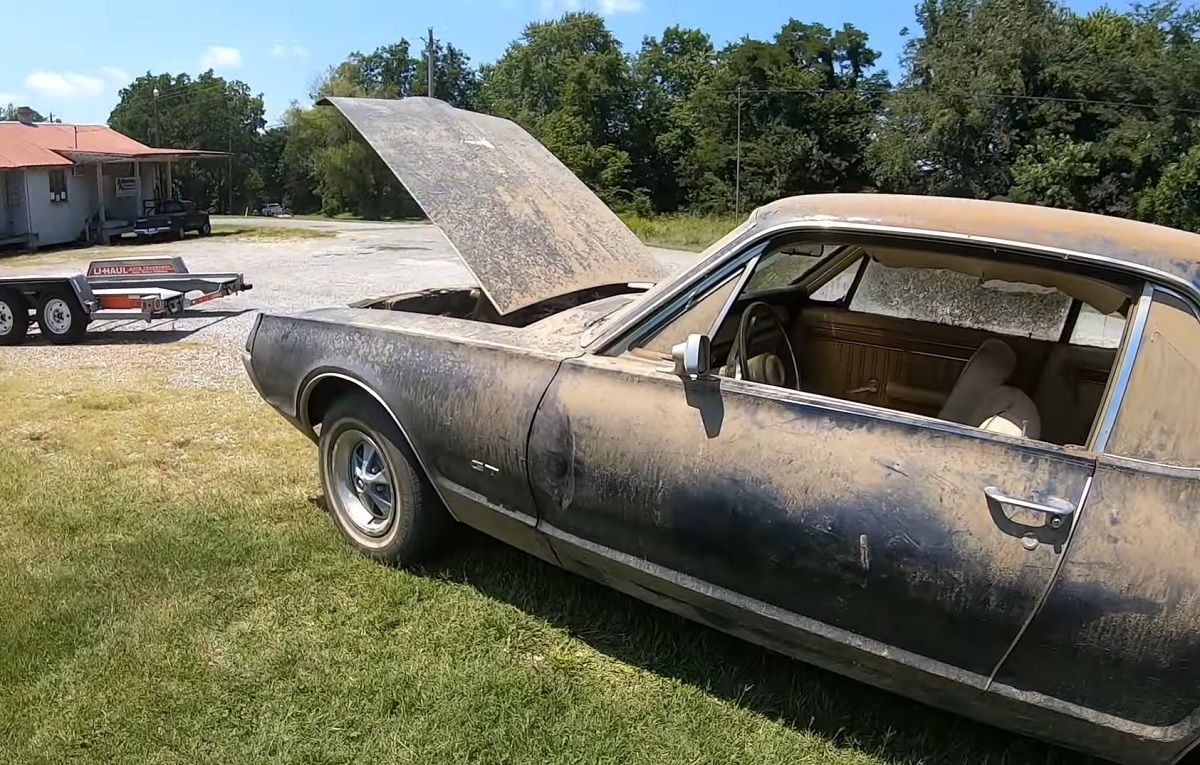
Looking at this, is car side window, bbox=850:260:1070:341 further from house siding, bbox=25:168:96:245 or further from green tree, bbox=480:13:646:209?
green tree, bbox=480:13:646:209

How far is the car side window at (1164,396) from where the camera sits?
226cm

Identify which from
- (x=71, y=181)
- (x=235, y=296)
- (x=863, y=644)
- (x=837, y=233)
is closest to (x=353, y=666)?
(x=863, y=644)

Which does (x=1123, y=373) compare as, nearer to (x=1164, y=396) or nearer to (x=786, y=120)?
(x=1164, y=396)

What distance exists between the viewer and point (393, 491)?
3887 millimetres

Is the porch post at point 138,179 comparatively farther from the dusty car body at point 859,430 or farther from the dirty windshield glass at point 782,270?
the dirty windshield glass at point 782,270

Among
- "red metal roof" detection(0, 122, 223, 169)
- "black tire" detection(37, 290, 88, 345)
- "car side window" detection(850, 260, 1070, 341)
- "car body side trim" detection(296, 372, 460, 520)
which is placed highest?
"red metal roof" detection(0, 122, 223, 169)

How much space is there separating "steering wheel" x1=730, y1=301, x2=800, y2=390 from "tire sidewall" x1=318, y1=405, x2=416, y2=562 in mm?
1449

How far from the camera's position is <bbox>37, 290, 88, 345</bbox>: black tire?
9273mm

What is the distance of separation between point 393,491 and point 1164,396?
2.82 metres

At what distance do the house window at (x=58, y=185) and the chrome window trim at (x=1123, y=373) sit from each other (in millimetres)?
29018

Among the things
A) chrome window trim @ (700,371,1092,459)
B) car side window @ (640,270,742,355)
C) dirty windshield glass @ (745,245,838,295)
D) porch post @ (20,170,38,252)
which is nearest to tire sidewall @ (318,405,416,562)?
car side window @ (640,270,742,355)

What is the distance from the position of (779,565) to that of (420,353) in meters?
1.65

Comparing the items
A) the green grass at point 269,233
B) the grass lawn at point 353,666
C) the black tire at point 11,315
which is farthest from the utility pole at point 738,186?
the grass lawn at point 353,666

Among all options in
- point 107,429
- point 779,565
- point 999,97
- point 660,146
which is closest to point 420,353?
point 779,565
